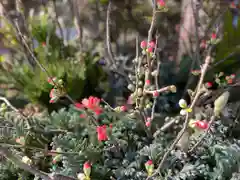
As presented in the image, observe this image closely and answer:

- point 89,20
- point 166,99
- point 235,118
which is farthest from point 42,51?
point 235,118

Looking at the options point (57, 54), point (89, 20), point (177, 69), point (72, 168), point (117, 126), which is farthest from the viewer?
point (89, 20)

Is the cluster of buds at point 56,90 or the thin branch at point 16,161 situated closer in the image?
the thin branch at point 16,161

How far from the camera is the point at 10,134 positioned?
27.9 inches

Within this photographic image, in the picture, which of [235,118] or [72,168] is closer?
[72,168]

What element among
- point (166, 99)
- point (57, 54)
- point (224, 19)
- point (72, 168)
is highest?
point (224, 19)

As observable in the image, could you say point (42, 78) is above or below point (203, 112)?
above

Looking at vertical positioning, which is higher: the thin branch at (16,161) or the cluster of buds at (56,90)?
the cluster of buds at (56,90)

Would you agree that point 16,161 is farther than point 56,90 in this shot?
No

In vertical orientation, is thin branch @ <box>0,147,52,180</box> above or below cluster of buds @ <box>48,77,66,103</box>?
below

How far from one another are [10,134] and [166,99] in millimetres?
534

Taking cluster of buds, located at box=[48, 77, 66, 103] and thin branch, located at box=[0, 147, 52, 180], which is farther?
cluster of buds, located at box=[48, 77, 66, 103]

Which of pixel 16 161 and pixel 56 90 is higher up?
pixel 56 90

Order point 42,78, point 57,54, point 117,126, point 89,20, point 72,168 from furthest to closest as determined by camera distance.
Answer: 1. point 89,20
2. point 57,54
3. point 42,78
4. point 117,126
5. point 72,168

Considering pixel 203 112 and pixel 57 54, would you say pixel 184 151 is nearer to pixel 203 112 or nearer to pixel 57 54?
pixel 203 112
